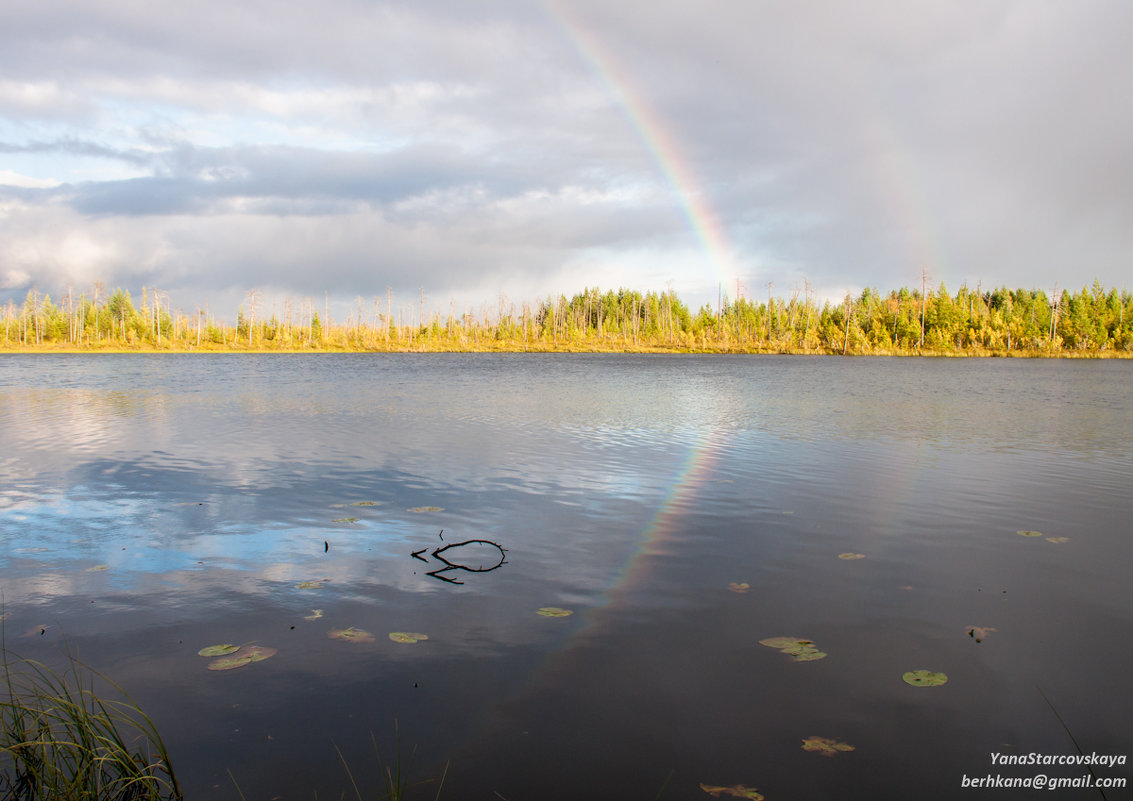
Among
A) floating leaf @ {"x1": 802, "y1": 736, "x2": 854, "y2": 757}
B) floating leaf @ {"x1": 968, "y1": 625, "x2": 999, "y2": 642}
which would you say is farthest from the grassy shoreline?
floating leaf @ {"x1": 802, "y1": 736, "x2": 854, "y2": 757}

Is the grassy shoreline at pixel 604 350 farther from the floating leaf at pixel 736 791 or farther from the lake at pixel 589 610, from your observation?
the floating leaf at pixel 736 791

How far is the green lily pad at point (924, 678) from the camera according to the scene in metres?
6.53

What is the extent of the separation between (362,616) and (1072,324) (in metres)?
167

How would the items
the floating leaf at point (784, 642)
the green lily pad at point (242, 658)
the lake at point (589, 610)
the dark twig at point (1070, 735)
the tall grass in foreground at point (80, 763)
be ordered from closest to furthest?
the tall grass in foreground at point (80, 763), the dark twig at point (1070, 735), the lake at point (589, 610), the green lily pad at point (242, 658), the floating leaf at point (784, 642)

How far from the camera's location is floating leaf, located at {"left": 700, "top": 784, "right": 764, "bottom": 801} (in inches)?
196

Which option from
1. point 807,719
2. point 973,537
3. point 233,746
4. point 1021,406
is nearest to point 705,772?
point 807,719

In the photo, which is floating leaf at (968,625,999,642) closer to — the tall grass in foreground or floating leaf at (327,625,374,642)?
floating leaf at (327,625,374,642)

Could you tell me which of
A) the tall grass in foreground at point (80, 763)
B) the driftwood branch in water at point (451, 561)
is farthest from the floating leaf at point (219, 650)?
the driftwood branch in water at point (451, 561)

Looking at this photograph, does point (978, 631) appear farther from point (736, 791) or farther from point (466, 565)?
point (466, 565)

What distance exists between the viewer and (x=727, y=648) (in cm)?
724

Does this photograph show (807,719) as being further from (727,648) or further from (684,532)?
(684,532)

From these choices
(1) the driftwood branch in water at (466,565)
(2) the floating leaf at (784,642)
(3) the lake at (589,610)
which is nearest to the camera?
(3) the lake at (589,610)

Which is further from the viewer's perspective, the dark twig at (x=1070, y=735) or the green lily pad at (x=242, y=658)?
the green lily pad at (x=242, y=658)

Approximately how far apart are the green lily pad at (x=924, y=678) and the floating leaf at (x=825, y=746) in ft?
4.54
